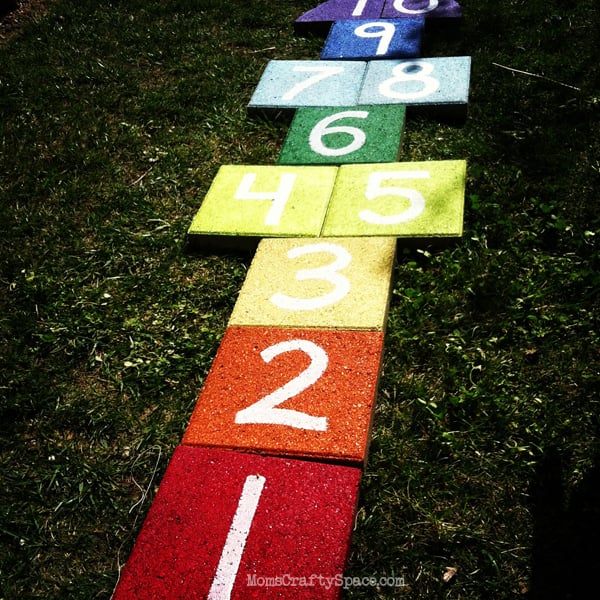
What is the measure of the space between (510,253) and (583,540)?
1566mm

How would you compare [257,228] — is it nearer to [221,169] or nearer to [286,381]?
[221,169]

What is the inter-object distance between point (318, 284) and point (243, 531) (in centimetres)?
133

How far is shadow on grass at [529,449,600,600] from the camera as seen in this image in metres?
2.03

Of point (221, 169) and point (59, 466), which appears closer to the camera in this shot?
point (59, 466)

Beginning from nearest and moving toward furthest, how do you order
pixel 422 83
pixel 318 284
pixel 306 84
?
1. pixel 318 284
2. pixel 422 83
3. pixel 306 84

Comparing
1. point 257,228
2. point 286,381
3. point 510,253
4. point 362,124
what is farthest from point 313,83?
point 286,381

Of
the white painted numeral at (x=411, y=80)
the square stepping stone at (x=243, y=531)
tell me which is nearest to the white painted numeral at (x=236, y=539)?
the square stepping stone at (x=243, y=531)

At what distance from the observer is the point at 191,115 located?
15.0 feet

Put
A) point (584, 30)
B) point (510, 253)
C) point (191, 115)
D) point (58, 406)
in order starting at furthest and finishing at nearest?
point (584, 30)
point (191, 115)
point (510, 253)
point (58, 406)

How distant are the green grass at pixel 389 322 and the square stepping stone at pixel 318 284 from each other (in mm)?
150

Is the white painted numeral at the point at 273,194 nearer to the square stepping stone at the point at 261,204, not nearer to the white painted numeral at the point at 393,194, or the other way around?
the square stepping stone at the point at 261,204

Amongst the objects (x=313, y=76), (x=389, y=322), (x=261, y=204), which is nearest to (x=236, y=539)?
(x=389, y=322)

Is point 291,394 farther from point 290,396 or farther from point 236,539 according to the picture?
point 236,539

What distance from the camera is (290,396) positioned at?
2.57m
